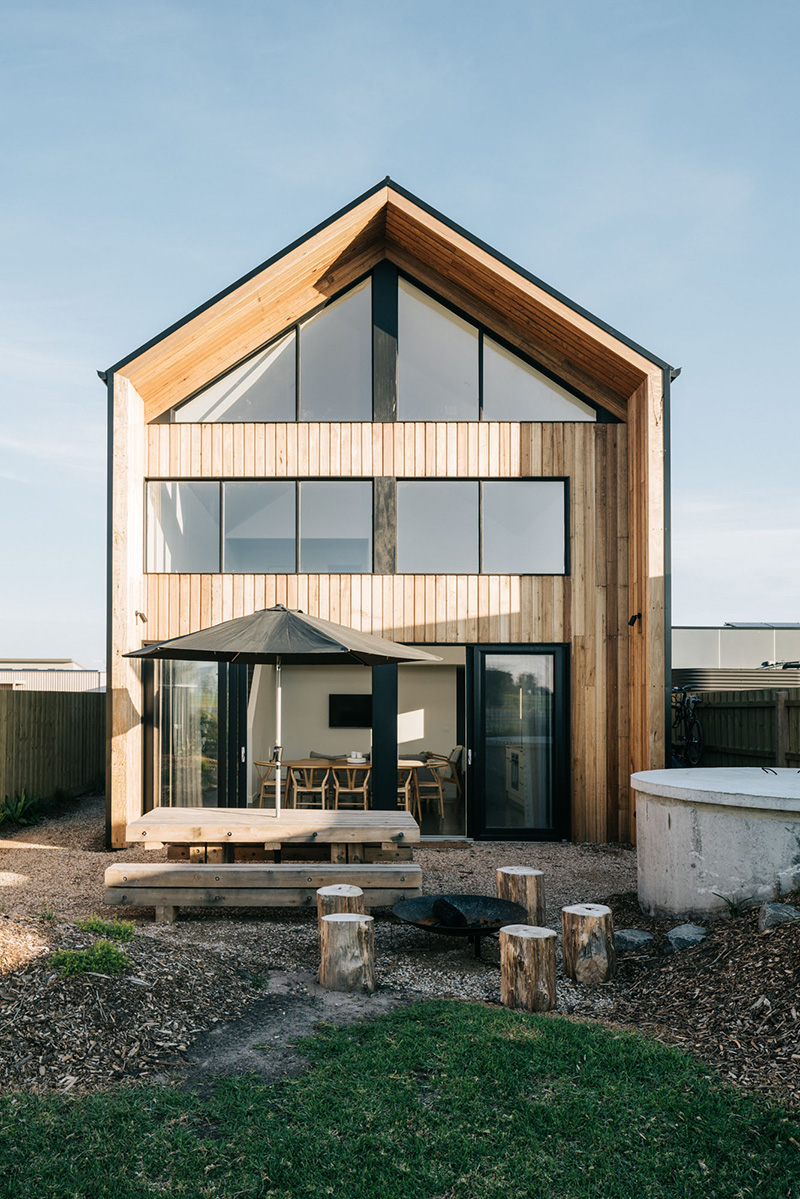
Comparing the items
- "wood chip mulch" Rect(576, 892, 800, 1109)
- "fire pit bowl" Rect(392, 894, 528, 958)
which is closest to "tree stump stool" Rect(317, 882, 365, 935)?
"fire pit bowl" Rect(392, 894, 528, 958)

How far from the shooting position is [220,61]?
8.80 metres

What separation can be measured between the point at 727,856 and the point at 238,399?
7.52m

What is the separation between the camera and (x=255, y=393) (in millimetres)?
10055

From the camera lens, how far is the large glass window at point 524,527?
9727 millimetres

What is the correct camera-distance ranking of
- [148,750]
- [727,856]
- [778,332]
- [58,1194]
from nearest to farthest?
[58,1194]
[727,856]
[148,750]
[778,332]

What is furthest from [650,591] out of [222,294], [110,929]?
[110,929]

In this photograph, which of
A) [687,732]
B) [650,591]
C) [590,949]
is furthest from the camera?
[687,732]

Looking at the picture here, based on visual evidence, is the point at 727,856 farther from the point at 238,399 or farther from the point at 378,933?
the point at 238,399

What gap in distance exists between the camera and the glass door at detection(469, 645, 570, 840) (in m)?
9.55

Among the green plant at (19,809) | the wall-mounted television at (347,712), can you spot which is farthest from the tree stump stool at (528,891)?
the wall-mounted television at (347,712)

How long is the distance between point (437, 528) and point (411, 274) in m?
3.29

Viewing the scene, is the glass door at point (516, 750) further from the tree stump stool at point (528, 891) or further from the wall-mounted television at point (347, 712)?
the wall-mounted television at point (347, 712)

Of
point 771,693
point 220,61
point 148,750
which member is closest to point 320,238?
point 220,61

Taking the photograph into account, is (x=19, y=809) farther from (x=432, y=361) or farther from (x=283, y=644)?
(x=432, y=361)
